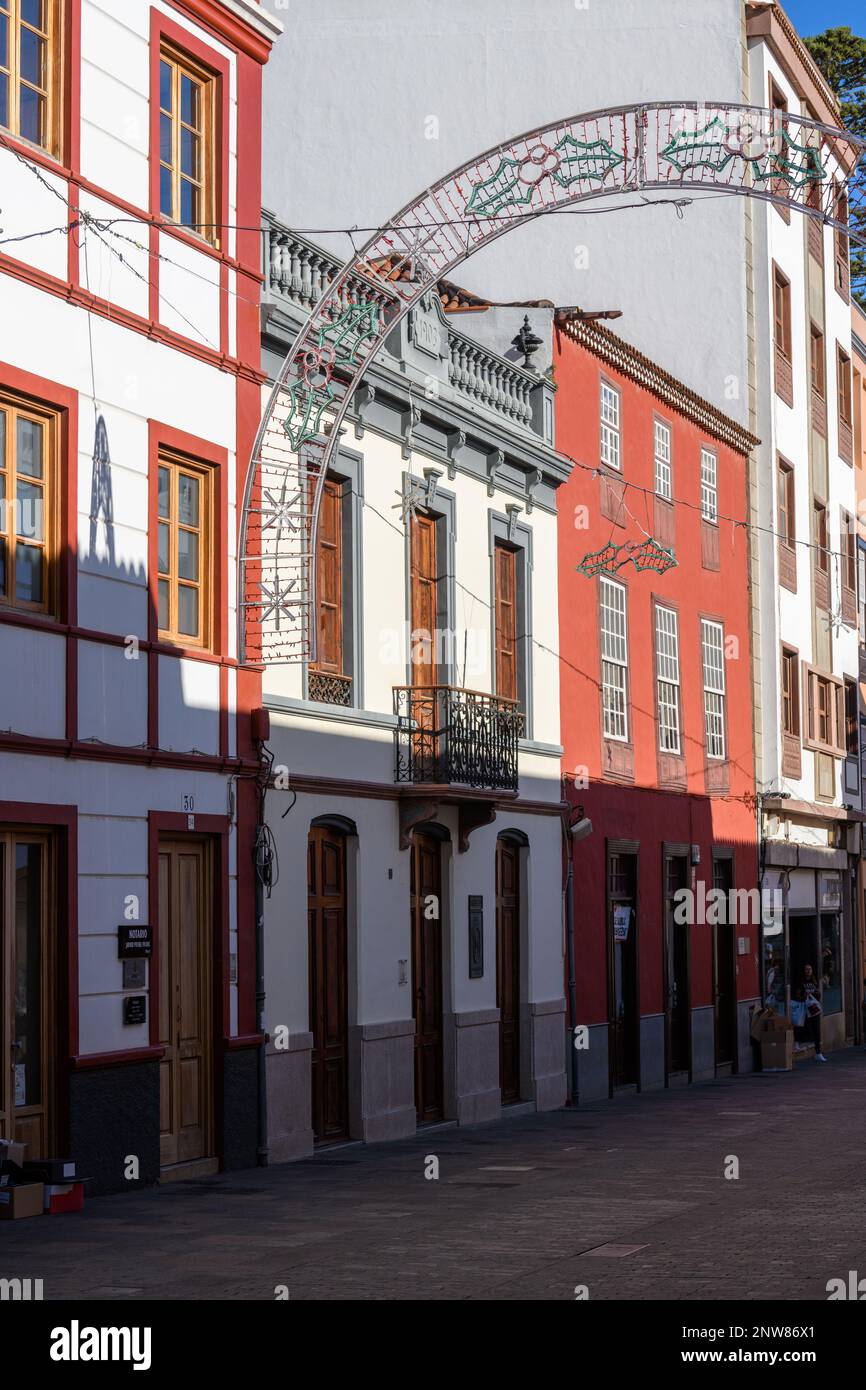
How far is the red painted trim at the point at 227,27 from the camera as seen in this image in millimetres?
17531

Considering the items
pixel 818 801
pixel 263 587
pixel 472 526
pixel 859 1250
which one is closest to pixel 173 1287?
pixel 859 1250

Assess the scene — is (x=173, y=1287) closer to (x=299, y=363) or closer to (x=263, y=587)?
(x=263, y=587)

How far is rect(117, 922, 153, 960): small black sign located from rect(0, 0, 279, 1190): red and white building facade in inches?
0.8

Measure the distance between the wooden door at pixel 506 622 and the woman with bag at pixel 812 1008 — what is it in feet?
45.7

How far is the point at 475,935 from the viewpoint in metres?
23.5

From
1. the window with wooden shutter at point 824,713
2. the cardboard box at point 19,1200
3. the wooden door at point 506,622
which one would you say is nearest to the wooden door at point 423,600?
the wooden door at point 506,622

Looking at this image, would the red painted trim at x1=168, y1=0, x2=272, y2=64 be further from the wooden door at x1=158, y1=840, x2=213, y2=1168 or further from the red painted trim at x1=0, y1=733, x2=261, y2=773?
the wooden door at x1=158, y1=840, x2=213, y2=1168

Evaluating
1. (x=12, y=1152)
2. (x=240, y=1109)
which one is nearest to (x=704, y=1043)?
(x=240, y=1109)

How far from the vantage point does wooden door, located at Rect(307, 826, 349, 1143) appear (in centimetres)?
1948

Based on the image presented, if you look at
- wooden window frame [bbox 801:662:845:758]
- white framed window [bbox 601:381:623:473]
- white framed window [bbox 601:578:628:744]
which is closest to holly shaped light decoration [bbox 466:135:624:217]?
white framed window [bbox 601:381:623:473]

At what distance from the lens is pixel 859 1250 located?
12234 millimetres

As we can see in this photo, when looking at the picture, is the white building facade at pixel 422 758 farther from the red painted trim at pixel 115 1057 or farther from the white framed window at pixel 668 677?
the white framed window at pixel 668 677

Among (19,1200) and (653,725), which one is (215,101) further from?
(653,725)
